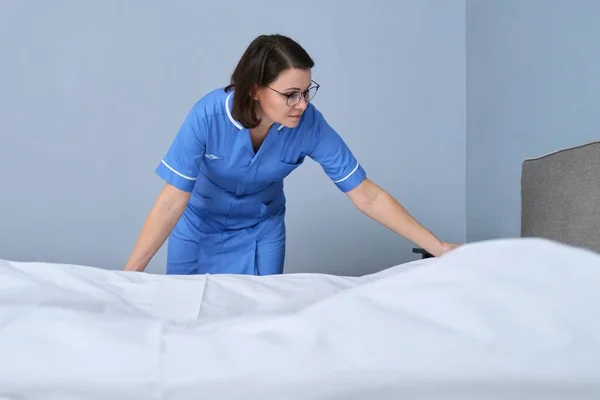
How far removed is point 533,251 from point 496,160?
2.27 metres

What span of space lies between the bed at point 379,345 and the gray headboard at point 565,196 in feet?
3.12

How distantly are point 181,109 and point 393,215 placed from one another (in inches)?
60.1

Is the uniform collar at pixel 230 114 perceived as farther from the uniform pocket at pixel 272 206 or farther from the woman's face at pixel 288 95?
the uniform pocket at pixel 272 206

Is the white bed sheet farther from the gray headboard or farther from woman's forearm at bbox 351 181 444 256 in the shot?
woman's forearm at bbox 351 181 444 256

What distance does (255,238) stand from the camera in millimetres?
2135

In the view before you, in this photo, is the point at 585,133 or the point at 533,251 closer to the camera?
the point at 533,251

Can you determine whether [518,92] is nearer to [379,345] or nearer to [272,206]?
[272,206]

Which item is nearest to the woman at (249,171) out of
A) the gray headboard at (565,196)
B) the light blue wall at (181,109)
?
the gray headboard at (565,196)

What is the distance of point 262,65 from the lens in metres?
1.74

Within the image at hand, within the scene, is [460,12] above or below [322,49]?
above

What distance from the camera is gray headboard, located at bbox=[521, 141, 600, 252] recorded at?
152 cm

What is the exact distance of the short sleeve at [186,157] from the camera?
1.80 meters

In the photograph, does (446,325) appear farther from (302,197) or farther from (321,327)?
(302,197)

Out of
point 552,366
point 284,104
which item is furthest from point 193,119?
point 552,366
